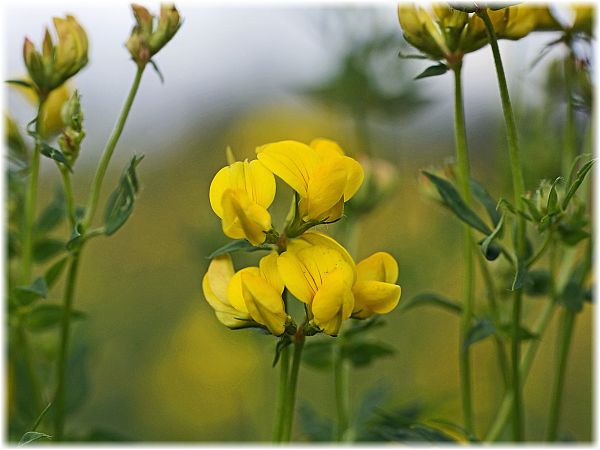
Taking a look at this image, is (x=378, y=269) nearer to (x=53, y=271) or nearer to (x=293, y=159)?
(x=293, y=159)

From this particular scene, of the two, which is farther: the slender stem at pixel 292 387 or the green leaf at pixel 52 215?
the green leaf at pixel 52 215

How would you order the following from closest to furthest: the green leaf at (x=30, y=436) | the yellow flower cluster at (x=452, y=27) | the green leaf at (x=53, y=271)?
the green leaf at (x=30, y=436)
the yellow flower cluster at (x=452, y=27)
the green leaf at (x=53, y=271)

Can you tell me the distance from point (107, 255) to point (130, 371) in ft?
1.48

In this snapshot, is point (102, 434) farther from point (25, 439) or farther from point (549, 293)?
point (549, 293)

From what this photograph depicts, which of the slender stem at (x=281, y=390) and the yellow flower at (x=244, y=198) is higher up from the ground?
the yellow flower at (x=244, y=198)

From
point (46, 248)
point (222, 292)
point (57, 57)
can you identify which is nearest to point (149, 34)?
point (57, 57)

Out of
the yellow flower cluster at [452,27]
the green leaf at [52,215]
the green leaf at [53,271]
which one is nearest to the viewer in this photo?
the yellow flower cluster at [452,27]

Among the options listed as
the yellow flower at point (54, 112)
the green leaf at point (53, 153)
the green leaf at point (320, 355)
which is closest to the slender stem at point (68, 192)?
the green leaf at point (53, 153)

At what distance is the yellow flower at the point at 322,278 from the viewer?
1.51ft

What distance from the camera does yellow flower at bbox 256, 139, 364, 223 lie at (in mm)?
474

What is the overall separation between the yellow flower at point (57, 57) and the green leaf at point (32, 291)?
137 mm

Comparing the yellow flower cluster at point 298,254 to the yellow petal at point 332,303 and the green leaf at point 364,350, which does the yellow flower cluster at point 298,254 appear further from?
the green leaf at point 364,350

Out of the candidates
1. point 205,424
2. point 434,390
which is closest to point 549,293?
point 434,390

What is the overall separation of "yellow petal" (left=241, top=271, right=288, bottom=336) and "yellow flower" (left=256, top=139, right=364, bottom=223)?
5cm
